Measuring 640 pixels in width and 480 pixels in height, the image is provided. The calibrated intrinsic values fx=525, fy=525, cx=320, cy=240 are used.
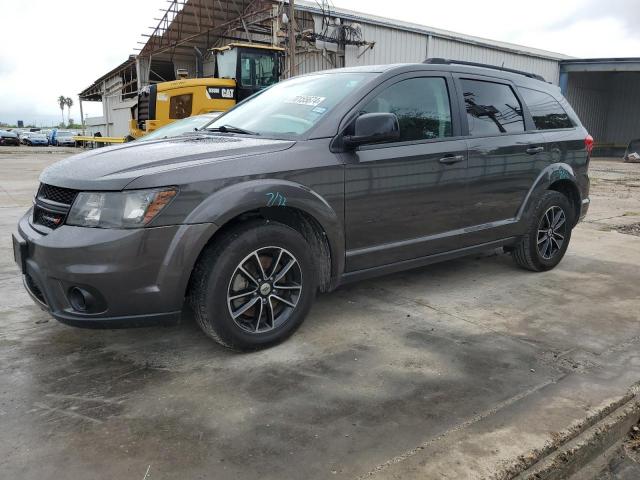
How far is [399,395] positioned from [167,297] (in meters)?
1.31

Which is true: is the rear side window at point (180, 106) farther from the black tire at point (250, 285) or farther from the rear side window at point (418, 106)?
the black tire at point (250, 285)

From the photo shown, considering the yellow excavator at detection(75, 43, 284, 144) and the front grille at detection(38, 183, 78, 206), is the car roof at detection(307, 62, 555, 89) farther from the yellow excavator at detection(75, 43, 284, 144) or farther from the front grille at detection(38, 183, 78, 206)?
the yellow excavator at detection(75, 43, 284, 144)

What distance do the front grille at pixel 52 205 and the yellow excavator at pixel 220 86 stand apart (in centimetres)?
1070

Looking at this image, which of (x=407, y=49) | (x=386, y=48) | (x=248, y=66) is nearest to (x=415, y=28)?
(x=407, y=49)

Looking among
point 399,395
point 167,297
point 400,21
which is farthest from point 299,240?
point 400,21

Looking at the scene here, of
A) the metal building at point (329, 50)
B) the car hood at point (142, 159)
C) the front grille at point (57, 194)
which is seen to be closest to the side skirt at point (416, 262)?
the car hood at point (142, 159)

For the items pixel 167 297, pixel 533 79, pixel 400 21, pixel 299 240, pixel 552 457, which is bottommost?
pixel 552 457

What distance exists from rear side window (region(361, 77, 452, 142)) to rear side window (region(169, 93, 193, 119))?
10.6 metres

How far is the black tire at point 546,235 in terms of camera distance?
4.66 meters

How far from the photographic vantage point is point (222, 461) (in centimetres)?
216

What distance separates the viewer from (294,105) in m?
3.74

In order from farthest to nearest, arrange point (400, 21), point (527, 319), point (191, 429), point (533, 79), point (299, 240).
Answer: point (400, 21) → point (533, 79) → point (527, 319) → point (299, 240) → point (191, 429)

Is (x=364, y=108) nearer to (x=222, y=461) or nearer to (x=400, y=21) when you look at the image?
(x=222, y=461)

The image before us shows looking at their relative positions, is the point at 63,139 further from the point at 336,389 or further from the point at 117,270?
the point at 336,389
